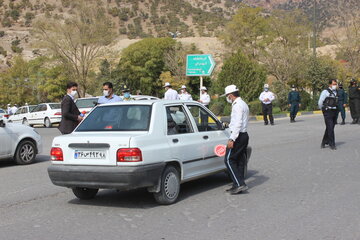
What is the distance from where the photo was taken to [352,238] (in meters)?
5.49

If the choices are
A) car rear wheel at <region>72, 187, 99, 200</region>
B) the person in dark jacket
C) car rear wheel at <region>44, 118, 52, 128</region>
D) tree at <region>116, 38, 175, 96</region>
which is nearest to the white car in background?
car rear wheel at <region>44, 118, 52, 128</region>

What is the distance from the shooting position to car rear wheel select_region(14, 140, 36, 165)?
39.8 feet

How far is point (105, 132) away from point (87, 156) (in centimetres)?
48

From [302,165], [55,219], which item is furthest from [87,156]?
[302,165]

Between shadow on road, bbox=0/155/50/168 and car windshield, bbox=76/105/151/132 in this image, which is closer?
car windshield, bbox=76/105/151/132

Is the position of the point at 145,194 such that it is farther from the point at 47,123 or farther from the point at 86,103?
the point at 47,123

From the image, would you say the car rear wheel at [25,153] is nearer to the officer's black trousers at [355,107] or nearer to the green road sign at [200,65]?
the officer's black trousers at [355,107]

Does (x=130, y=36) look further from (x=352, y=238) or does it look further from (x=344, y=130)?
(x=352, y=238)

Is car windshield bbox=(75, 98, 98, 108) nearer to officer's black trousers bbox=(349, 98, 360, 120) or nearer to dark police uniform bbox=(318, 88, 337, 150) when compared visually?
officer's black trousers bbox=(349, 98, 360, 120)

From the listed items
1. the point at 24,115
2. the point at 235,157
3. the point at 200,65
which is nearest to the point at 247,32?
the point at 200,65

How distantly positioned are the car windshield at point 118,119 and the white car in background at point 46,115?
2185cm

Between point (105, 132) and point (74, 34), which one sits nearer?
point (105, 132)

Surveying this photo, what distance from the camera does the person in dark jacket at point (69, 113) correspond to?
393 inches

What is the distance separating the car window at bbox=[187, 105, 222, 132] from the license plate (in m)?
1.82
